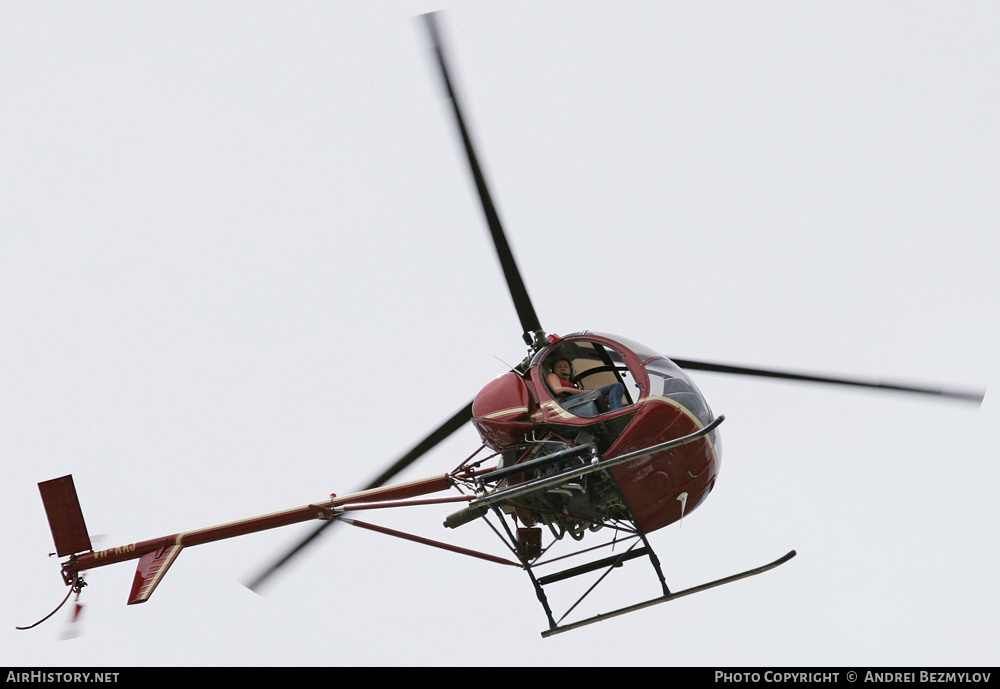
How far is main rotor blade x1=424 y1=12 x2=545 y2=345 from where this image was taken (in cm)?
1005

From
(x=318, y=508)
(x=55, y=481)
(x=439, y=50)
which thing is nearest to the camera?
(x=439, y=50)

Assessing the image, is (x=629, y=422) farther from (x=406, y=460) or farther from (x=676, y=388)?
(x=406, y=460)

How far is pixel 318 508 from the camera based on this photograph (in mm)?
12414

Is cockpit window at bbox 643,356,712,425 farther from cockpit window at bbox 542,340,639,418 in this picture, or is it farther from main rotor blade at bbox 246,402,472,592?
main rotor blade at bbox 246,402,472,592

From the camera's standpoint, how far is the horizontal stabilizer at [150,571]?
12.7 meters

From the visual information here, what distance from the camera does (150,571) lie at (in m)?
13.0

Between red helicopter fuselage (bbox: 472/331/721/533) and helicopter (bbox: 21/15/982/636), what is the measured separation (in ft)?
0.04


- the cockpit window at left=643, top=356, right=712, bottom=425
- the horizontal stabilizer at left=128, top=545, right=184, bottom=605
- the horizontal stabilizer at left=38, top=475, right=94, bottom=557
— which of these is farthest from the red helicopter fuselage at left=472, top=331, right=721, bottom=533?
the horizontal stabilizer at left=38, top=475, right=94, bottom=557

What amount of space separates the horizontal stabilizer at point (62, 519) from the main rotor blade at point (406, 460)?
8.78 ft

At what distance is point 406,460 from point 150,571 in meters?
3.53
